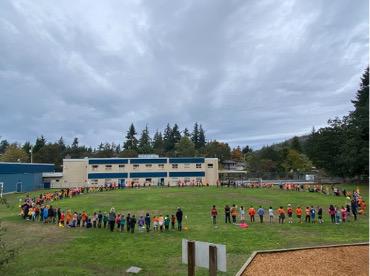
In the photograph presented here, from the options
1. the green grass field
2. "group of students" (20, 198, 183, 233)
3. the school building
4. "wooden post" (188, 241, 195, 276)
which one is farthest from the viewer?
the school building

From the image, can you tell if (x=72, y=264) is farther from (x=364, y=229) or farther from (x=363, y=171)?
(x=363, y=171)

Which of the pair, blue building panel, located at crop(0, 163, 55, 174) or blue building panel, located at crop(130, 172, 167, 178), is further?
blue building panel, located at crop(130, 172, 167, 178)

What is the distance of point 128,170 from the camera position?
→ 78.3m

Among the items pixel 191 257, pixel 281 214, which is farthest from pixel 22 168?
pixel 191 257

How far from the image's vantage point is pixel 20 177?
2537 inches

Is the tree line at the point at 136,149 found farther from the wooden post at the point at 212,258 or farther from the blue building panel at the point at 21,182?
the wooden post at the point at 212,258

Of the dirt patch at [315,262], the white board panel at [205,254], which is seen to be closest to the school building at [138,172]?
the dirt patch at [315,262]

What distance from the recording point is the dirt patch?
13.2 m

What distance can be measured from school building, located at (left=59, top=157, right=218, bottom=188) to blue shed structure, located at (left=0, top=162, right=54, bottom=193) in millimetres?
4918

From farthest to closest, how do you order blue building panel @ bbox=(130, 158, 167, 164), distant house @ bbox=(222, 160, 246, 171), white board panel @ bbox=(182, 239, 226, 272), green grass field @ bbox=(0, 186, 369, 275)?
distant house @ bbox=(222, 160, 246, 171)
blue building panel @ bbox=(130, 158, 167, 164)
green grass field @ bbox=(0, 186, 369, 275)
white board panel @ bbox=(182, 239, 226, 272)

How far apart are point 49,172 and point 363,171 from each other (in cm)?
6049

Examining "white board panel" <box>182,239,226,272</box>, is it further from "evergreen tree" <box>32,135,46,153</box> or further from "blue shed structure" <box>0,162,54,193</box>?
"evergreen tree" <box>32,135,46,153</box>

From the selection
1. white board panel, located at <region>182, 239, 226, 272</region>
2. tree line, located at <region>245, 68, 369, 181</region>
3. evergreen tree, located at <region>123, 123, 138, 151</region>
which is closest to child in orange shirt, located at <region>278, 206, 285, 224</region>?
white board panel, located at <region>182, 239, 226, 272</region>

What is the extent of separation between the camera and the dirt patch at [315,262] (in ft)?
43.4
